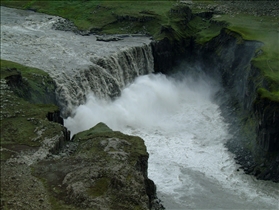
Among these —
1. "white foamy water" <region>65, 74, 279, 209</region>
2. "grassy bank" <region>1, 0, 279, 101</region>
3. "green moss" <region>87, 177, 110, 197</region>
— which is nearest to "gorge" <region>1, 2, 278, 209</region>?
"white foamy water" <region>65, 74, 279, 209</region>

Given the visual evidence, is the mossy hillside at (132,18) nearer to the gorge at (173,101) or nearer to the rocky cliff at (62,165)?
the gorge at (173,101)

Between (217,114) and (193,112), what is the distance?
2.82 meters

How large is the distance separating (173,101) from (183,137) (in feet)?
33.5

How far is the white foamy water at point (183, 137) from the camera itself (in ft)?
→ 107

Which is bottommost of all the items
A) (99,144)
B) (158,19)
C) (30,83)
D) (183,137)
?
(99,144)

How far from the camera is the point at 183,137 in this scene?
1672 inches

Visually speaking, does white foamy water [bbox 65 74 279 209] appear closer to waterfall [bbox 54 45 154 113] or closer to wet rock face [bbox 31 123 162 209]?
waterfall [bbox 54 45 154 113]

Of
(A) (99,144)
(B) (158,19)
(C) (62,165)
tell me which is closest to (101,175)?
(C) (62,165)

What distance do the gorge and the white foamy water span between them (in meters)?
0.09

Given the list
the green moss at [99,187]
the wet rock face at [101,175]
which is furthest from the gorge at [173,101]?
the green moss at [99,187]

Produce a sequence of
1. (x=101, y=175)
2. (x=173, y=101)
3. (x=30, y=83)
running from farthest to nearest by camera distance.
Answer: (x=173, y=101) → (x=30, y=83) → (x=101, y=175)

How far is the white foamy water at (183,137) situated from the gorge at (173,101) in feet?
0.30

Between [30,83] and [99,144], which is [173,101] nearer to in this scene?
[30,83]

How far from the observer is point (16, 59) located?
1800 inches
